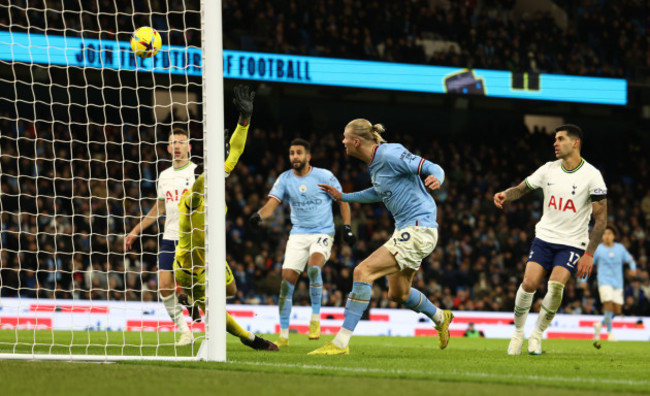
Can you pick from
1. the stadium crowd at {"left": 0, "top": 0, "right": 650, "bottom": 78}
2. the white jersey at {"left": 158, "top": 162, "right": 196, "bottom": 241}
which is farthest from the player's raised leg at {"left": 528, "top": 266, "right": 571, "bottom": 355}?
the stadium crowd at {"left": 0, "top": 0, "right": 650, "bottom": 78}

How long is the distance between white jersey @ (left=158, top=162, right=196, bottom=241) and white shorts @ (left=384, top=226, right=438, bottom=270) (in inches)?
119

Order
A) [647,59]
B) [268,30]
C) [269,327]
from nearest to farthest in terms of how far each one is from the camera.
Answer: [269,327]
[268,30]
[647,59]

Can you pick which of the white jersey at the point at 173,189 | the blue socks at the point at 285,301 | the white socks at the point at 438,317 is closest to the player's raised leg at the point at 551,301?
the white socks at the point at 438,317

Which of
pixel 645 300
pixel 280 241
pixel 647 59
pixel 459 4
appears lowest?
pixel 645 300

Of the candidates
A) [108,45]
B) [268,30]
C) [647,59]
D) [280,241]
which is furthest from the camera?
[647,59]

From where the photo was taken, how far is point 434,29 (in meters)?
26.0

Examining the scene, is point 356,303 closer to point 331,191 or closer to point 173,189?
point 331,191

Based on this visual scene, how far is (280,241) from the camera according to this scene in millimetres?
20953

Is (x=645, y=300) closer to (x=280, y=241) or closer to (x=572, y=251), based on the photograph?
(x=280, y=241)

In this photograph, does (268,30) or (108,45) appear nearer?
(108,45)

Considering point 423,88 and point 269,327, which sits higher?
point 423,88

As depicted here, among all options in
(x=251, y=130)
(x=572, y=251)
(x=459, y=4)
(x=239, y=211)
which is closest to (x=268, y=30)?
(x=251, y=130)

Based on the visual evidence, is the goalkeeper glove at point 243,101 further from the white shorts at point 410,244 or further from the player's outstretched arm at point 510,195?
the player's outstretched arm at point 510,195

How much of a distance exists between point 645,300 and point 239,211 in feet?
33.0
